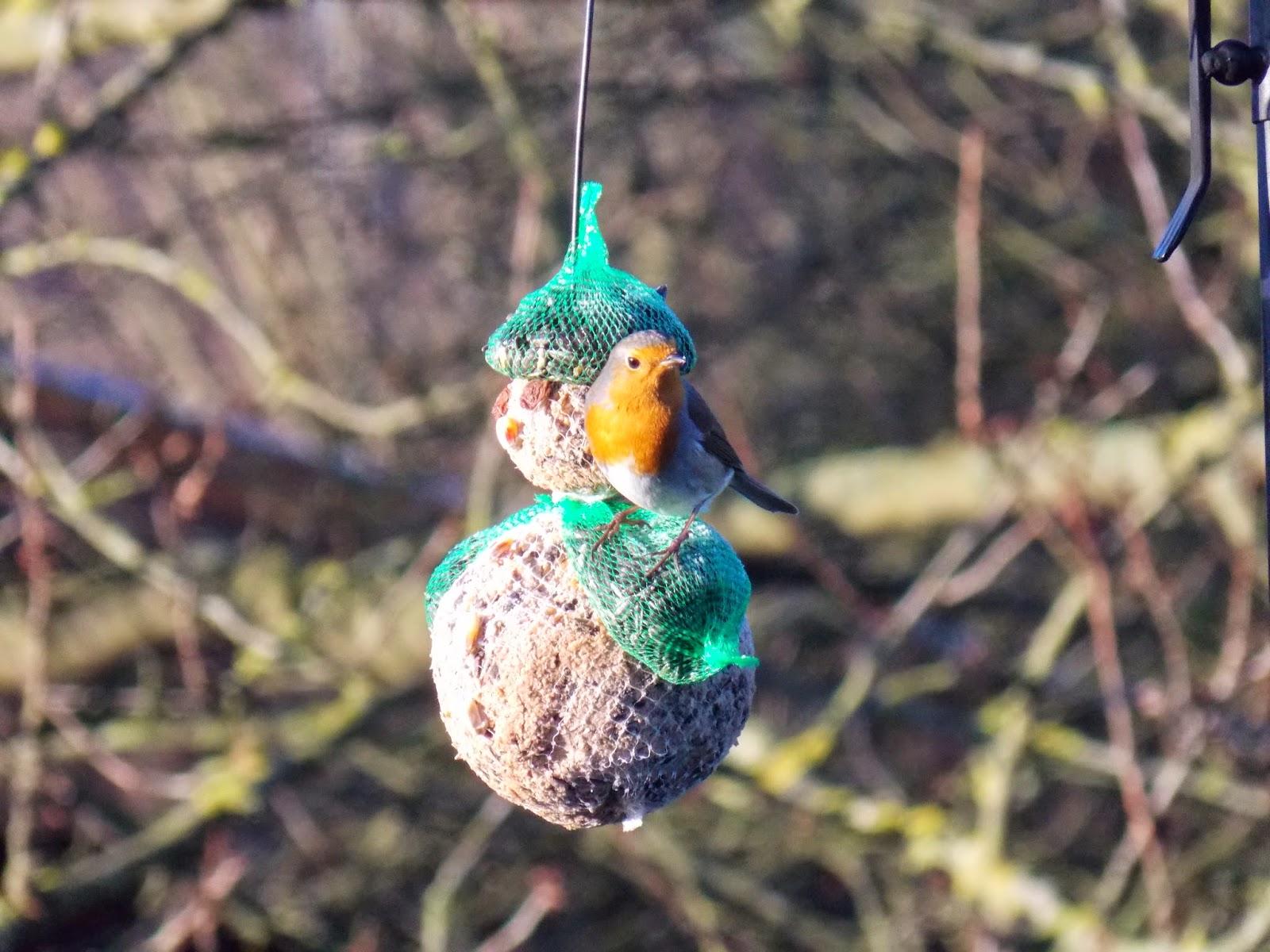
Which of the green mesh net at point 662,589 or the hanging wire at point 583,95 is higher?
the hanging wire at point 583,95

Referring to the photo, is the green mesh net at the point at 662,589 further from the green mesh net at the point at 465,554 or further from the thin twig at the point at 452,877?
the thin twig at the point at 452,877

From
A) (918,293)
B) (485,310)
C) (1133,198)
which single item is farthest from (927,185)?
(485,310)

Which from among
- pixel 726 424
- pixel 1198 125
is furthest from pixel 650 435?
pixel 726 424

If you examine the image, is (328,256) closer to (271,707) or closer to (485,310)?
(485,310)

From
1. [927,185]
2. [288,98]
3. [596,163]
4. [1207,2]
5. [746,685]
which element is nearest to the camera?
[1207,2]

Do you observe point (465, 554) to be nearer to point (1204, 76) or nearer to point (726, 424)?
point (1204, 76)

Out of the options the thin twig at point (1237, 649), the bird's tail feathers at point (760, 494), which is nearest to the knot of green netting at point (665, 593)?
the bird's tail feathers at point (760, 494)
